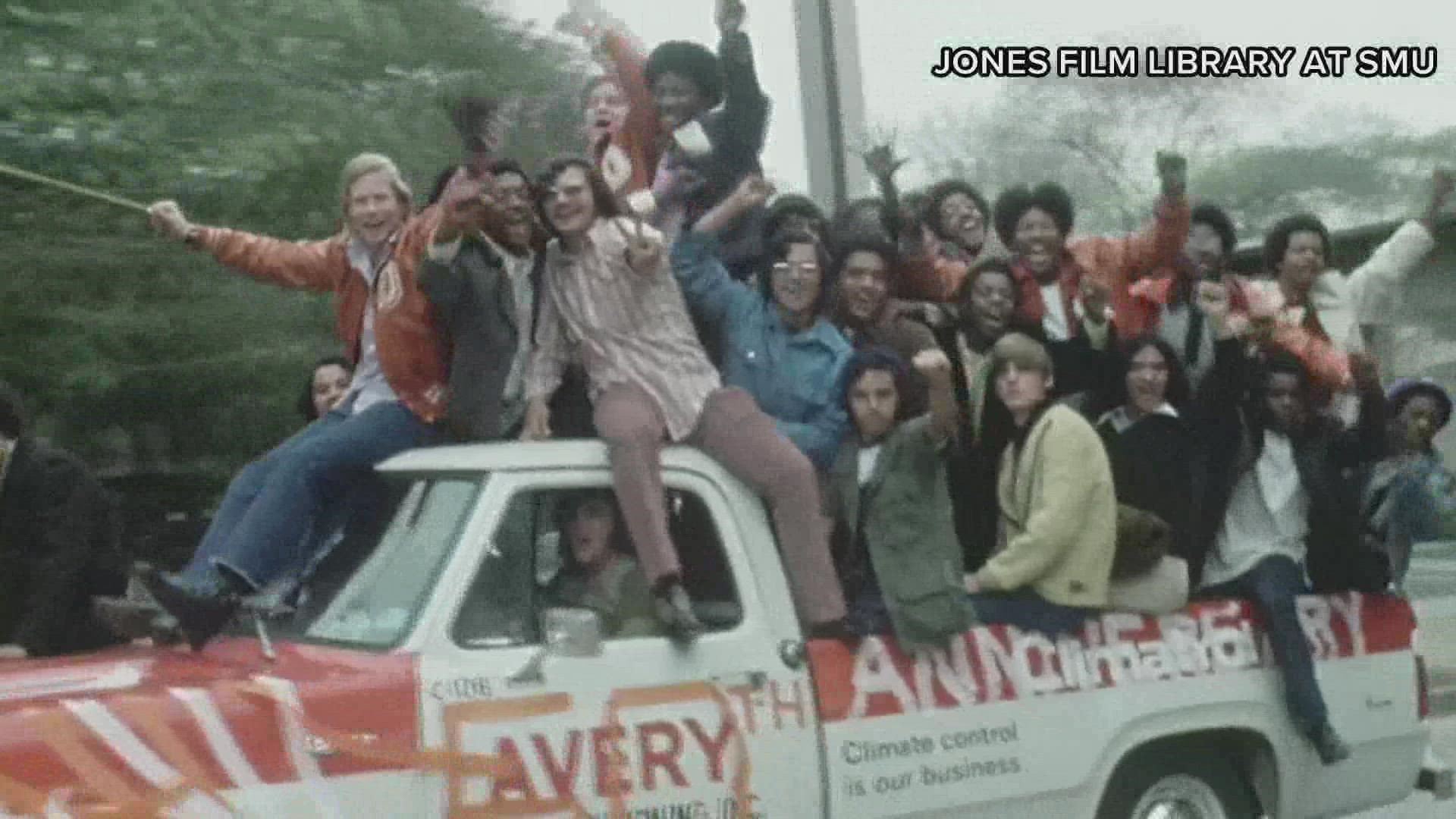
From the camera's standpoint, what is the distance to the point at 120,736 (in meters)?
5.68

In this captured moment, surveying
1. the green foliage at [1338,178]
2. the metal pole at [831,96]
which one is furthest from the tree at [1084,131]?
the metal pole at [831,96]

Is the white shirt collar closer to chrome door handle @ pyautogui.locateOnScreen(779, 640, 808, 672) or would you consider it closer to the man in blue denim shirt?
the man in blue denim shirt

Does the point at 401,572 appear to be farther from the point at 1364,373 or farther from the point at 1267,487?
the point at 1364,373

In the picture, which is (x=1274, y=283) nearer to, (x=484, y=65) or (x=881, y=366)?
(x=881, y=366)

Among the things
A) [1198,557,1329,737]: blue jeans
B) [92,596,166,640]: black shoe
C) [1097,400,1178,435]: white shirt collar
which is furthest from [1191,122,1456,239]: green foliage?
[92,596,166,640]: black shoe

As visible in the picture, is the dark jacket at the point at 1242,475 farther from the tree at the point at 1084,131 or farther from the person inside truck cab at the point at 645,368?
the tree at the point at 1084,131

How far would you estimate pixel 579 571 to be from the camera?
672cm

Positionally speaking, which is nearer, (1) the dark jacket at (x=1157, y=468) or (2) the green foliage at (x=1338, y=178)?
(1) the dark jacket at (x=1157, y=468)

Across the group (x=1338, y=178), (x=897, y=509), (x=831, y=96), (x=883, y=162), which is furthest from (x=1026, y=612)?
(x=1338, y=178)

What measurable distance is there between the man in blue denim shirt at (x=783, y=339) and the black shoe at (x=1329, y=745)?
1.83 meters

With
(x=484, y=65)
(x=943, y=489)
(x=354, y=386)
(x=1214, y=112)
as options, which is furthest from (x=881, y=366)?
(x=1214, y=112)

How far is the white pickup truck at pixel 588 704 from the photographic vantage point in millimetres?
5793

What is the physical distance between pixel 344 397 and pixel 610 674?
132 cm

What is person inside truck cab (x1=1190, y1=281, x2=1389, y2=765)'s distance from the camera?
8086 mm
